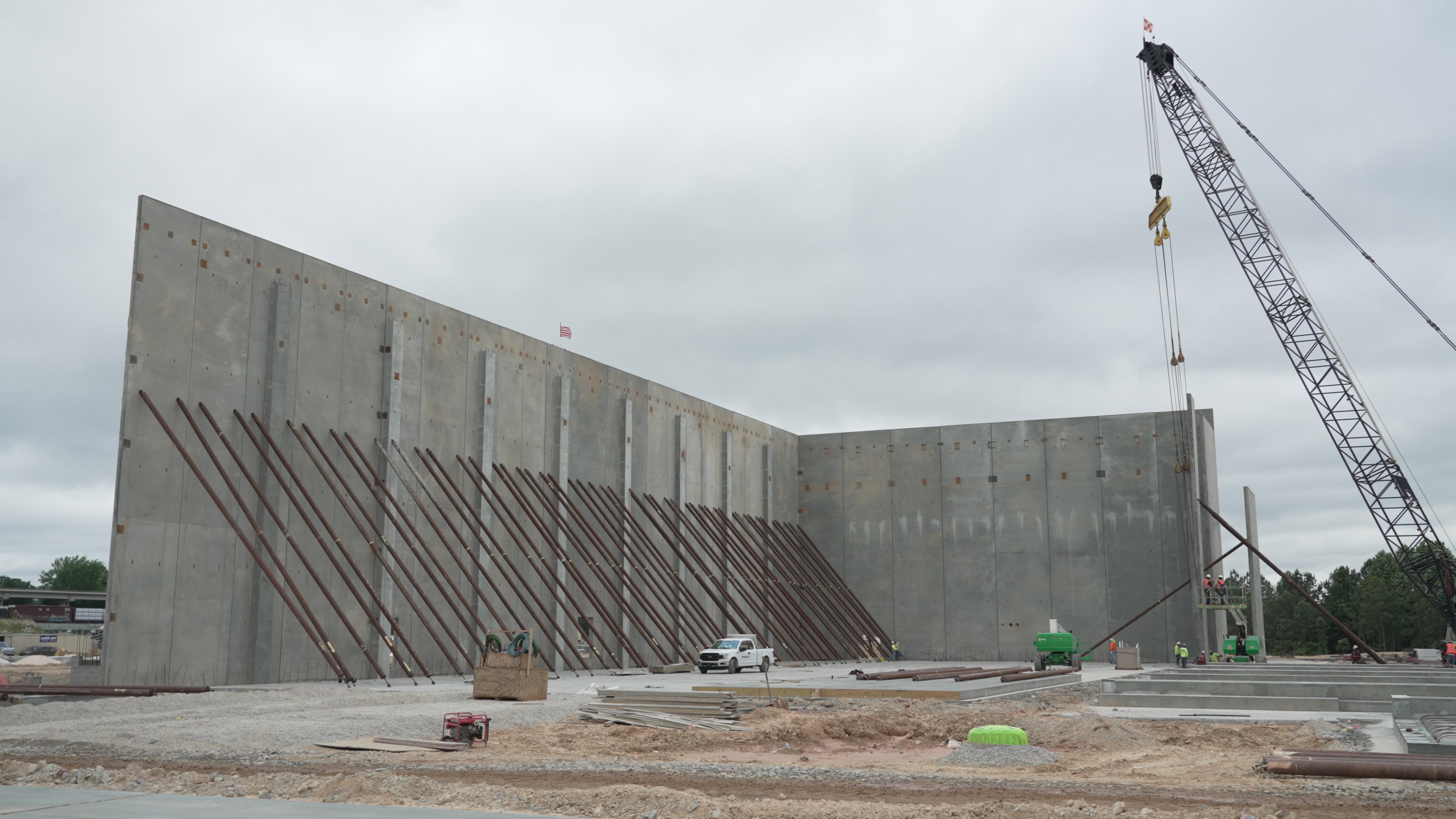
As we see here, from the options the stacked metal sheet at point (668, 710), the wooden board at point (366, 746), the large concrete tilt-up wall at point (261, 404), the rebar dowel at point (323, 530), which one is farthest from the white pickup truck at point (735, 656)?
the wooden board at point (366, 746)

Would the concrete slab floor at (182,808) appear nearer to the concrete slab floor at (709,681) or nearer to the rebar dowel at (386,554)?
the concrete slab floor at (709,681)

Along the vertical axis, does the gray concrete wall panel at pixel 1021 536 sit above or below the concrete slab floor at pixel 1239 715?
above

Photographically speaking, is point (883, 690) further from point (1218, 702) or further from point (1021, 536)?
point (1021, 536)

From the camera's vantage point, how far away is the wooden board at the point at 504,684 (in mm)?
21516

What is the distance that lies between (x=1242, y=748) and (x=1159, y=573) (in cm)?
2879

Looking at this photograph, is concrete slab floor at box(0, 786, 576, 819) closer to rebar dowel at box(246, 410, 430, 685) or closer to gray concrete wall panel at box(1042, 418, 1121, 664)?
rebar dowel at box(246, 410, 430, 685)

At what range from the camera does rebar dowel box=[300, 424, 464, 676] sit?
26281mm

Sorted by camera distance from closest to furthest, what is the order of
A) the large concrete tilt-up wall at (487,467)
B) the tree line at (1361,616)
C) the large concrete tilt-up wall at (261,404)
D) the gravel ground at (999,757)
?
the gravel ground at (999,757) < the large concrete tilt-up wall at (261,404) < the large concrete tilt-up wall at (487,467) < the tree line at (1361,616)

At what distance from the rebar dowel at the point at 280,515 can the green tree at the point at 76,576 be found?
5075 inches

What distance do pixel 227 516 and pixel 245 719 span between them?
752cm

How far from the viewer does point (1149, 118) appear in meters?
51.8

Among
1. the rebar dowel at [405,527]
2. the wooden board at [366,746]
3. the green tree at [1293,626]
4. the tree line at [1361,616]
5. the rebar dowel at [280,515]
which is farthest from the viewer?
the green tree at [1293,626]

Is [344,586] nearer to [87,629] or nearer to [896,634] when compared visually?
[896,634]

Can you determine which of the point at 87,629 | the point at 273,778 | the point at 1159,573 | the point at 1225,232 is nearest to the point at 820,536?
the point at 1159,573
